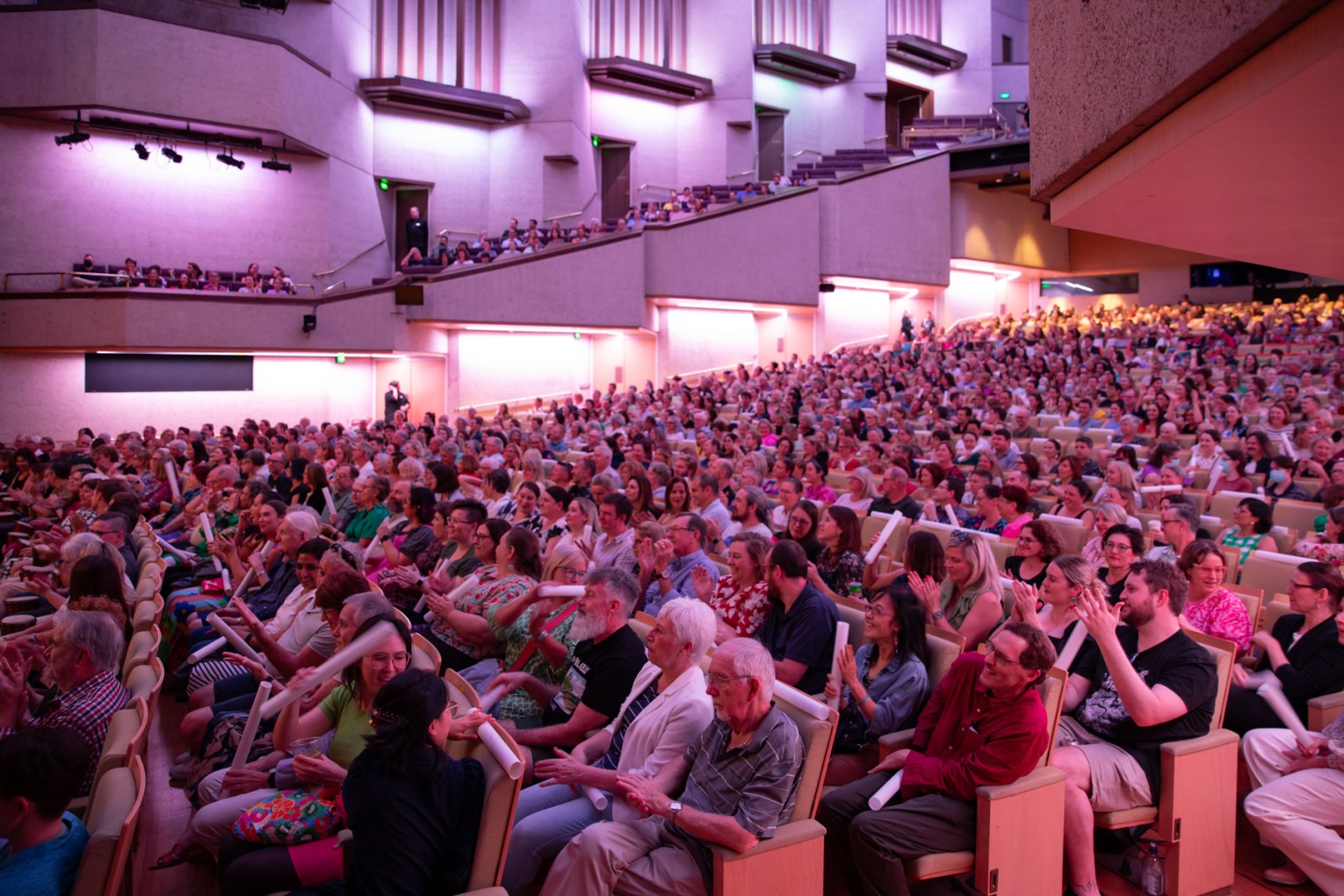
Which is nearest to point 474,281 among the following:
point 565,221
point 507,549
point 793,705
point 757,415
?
point 565,221

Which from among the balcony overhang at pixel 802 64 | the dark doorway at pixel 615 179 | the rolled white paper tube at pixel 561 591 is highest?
the balcony overhang at pixel 802 64

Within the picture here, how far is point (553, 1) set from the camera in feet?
62.1

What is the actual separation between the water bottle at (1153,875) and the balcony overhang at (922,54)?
24485 millimetres

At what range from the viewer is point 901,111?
26.3m

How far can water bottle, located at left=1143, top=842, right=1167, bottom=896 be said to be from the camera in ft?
9.07

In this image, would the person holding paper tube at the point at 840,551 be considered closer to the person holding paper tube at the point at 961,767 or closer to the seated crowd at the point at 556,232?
the person holding paper tube at the point at 961,767

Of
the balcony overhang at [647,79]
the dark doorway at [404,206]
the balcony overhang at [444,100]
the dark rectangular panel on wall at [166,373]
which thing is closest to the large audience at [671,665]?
the dark rectangular panel on wall at [166,373]

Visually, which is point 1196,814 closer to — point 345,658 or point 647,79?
point 345,658

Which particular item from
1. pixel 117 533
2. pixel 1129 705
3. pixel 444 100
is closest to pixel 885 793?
pixel 1129 705

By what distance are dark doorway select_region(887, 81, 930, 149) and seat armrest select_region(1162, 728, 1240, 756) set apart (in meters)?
25.4

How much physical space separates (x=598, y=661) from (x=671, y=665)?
1.23ft

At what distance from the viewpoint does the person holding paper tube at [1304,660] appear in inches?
126

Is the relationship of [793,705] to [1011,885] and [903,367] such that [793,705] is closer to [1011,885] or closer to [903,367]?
[1011,885]

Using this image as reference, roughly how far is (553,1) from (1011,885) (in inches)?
768
